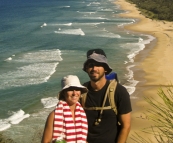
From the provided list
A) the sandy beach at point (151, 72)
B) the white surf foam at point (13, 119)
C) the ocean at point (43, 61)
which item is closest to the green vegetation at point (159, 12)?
the ocean at point (43, 61)

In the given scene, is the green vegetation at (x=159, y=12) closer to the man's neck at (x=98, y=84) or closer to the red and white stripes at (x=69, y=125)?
the man's neck at (x=98, y=84)

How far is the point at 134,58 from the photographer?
30328mm

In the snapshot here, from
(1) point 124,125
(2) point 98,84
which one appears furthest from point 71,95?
(1) point 124,125

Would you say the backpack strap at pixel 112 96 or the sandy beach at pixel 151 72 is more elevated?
the backpack strap at pixel 112 96

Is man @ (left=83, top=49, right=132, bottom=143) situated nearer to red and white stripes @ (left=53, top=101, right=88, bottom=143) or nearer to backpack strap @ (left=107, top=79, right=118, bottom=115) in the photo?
backpack strap @ (left=107, top=79, right=118, bottom=115)

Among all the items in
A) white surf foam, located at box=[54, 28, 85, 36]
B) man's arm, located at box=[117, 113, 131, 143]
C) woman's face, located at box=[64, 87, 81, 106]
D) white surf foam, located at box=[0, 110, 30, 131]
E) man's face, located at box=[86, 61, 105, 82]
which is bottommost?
white surf foam, located at box=[54, 28, 85, 36]

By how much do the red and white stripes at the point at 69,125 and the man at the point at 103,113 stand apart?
29cm

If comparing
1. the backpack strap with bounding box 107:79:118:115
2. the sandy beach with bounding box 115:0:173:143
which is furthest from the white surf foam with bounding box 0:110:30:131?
the backpack strap with bounding box 107:79:118:115

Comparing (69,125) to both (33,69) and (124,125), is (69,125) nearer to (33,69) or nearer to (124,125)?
(124,125)

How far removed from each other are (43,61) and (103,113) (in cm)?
2558

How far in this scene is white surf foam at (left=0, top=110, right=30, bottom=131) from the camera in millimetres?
15971

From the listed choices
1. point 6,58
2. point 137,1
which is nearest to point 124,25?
point 6,58

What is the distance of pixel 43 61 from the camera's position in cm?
2950

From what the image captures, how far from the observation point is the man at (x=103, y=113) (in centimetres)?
424
